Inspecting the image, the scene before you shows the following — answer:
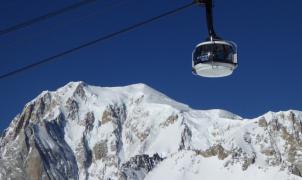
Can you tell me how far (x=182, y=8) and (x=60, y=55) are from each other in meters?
2.86

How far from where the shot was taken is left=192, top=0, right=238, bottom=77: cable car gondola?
18.5 metres

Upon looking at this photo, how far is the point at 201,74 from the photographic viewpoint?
18781 mm

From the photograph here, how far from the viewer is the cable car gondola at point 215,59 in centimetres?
1852

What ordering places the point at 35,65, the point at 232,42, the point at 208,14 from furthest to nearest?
the point at 232,42
the point at 35,65
the point at 208,14

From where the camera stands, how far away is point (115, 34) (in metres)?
18.0

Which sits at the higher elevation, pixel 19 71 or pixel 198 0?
pixel 198 0

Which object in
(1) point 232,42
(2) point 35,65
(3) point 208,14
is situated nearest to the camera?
(3) point 208,14

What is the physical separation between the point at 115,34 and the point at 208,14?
2372 mm

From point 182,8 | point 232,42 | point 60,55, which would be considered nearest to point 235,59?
point 232,42

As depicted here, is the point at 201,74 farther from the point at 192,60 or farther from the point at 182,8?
the point at 182,8

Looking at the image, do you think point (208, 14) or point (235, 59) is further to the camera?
point (235, 59)

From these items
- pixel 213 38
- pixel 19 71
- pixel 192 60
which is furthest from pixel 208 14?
pixel 19 71

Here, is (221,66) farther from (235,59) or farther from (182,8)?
(182,8)

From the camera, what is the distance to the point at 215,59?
61.0 ft
